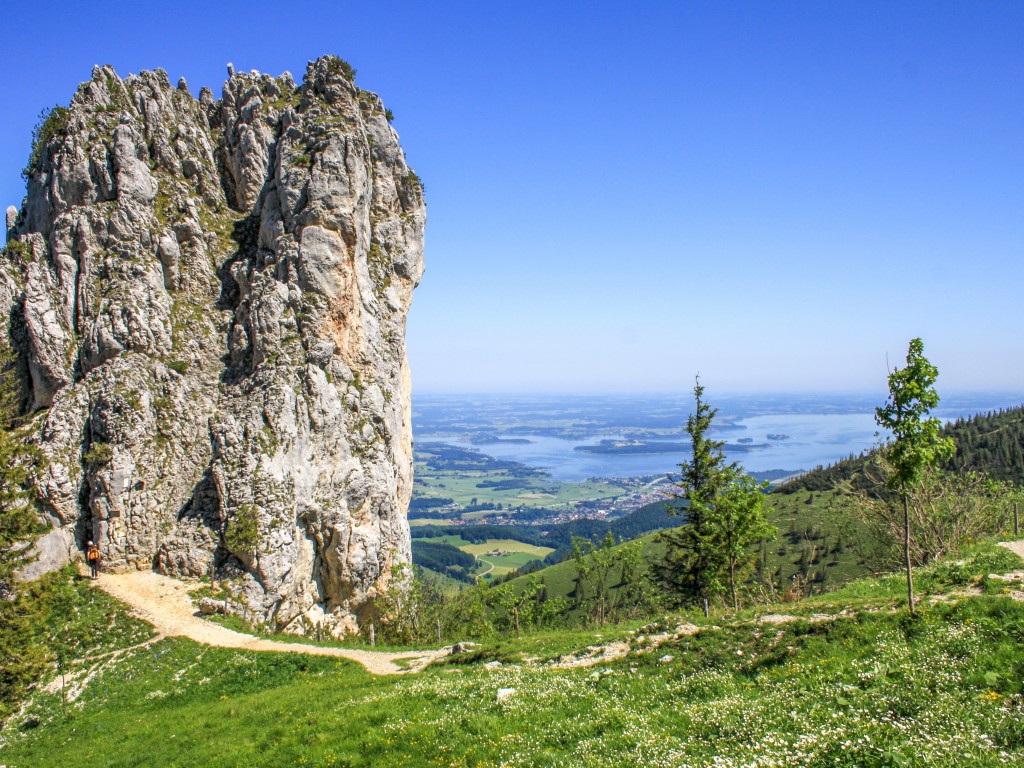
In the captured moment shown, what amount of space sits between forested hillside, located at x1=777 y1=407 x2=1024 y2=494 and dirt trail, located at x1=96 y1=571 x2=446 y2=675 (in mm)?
106249

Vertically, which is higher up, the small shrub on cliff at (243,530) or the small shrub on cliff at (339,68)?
the small shrub on cliff at (339,68)

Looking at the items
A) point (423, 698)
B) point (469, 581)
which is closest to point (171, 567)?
point (423, 698)

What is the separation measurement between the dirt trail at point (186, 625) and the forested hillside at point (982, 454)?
106 meters

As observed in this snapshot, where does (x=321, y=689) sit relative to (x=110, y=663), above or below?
above

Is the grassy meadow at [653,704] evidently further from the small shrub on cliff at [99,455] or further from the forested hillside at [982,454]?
the forested hillside at [982,454]

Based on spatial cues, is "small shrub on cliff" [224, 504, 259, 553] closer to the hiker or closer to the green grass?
the hiker

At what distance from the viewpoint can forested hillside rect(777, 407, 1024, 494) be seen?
117062 mm

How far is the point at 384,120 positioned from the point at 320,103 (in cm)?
606

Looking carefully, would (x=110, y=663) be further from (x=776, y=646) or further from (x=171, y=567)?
(x=776, y=646)

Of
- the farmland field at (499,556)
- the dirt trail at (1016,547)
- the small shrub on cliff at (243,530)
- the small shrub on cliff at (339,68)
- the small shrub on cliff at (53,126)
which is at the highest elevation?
the small shrub on cliff at (339,68)

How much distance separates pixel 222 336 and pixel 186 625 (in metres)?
22.6

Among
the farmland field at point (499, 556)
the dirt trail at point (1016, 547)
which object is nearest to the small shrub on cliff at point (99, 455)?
the dirt trail at point (1016, 547)

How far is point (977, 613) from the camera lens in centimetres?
1355

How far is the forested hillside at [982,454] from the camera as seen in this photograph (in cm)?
11706
